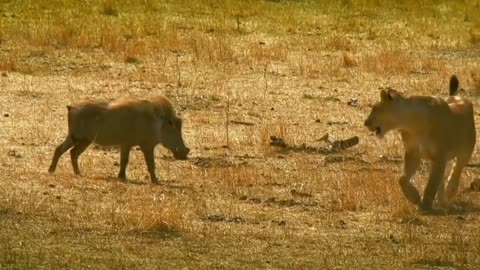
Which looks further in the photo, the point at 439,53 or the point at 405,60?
the point at 439,53

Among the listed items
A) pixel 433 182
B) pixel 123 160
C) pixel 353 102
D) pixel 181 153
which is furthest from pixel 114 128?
pixel 353 102

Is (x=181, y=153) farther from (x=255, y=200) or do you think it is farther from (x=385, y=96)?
(x=385, y=96)

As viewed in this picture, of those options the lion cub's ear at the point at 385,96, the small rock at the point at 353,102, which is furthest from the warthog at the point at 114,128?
the small rock at the point at 353,102

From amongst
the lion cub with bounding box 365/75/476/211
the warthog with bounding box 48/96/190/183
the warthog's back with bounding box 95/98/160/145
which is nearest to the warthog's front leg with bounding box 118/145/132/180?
the warthog with bounding box 48/96/190/183

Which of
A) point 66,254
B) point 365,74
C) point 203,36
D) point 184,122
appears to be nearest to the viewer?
point 66,254

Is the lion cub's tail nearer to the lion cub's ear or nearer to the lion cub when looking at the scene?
the lion cub

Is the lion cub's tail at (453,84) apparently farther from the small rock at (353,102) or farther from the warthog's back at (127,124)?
the small rock at (353,102)

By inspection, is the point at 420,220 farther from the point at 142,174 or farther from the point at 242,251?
the point at 142,174

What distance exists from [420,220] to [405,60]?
11445mm

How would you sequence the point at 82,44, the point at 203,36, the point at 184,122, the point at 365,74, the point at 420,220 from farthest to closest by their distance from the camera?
the point at 203,36
the point at 82,44
the point at 365,74
the point at 184,122
the point at 420,220

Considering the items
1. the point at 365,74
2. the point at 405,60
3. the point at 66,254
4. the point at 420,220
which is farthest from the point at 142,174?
the point at 405,60

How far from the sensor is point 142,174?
14633 mm

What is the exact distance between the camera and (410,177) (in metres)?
13.0

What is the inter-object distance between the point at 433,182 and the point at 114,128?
10.6 feet
